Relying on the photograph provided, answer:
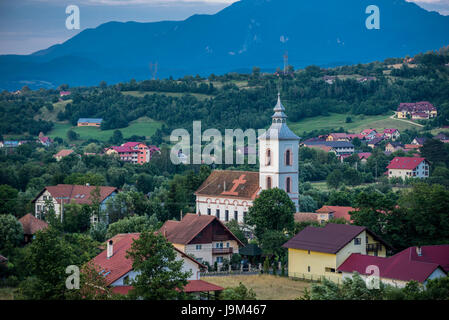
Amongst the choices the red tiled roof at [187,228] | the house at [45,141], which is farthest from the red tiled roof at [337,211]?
the house at [45,141]

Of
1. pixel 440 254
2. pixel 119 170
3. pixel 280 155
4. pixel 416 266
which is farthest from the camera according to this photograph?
pixel 119 170

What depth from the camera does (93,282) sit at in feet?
97.3

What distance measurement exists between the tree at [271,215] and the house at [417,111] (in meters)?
113

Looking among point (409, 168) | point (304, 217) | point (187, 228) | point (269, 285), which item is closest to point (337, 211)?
point (304, 217)

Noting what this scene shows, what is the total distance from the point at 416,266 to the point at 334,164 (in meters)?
70.7

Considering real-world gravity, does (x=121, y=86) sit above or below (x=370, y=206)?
above

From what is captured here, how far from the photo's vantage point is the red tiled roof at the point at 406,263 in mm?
38500

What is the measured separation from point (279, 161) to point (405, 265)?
26171 millimetres

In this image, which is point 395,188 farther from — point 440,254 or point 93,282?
point 93,282

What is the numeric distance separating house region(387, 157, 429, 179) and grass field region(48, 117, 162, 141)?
56435 mm

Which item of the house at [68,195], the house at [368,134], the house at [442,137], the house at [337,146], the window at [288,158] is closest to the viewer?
the house at [68,195]

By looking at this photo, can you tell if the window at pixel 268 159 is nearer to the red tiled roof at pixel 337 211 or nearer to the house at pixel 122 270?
the red tiled roof at pixel 337 211
